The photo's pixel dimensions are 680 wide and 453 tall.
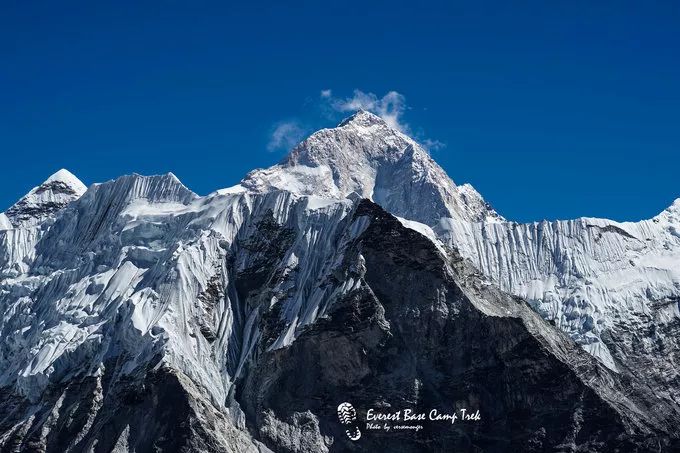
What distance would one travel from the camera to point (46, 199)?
631 ft

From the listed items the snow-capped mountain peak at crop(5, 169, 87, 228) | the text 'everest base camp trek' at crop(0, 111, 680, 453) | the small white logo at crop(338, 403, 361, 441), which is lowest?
the small white logo at crop(338, 403, 361, 441)

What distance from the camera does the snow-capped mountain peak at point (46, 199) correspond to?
188250 mm

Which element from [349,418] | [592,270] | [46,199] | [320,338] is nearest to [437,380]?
[349,418]

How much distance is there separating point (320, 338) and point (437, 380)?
1281 cm

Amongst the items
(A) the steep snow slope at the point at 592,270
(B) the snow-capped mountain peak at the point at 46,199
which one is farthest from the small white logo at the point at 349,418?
(B) the snow-capped mountain peak at the point at 46,199

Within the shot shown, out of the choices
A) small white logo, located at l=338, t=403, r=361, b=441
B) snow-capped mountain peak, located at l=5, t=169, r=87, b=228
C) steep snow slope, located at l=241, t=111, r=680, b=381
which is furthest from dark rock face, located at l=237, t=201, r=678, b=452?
snow-capped mountain peak, located at l=5, t=169, r=87, b=228

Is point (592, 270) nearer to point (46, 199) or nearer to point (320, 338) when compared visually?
point (320, 338)

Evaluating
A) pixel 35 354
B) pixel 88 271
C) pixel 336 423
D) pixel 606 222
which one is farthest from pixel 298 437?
pixel 606 222

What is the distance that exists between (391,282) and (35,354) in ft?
135

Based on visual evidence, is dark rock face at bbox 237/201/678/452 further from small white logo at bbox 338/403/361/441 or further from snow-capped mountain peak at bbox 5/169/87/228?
snow-capped mountain peak at bbox 5/169/87/228

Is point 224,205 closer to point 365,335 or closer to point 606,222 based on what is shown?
point 365,335

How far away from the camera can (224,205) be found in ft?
522

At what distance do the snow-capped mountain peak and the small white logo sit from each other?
73.0 m

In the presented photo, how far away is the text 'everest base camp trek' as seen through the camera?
127625 millimetres
